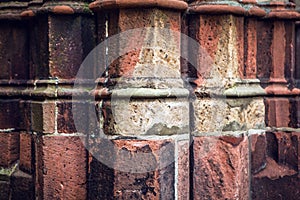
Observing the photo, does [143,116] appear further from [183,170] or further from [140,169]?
[183,170]

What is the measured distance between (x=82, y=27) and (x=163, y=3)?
58cm

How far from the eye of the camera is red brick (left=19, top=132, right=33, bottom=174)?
118 inches

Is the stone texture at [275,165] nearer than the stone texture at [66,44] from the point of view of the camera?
No

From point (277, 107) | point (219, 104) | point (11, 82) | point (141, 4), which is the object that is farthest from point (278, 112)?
point (11, 82)

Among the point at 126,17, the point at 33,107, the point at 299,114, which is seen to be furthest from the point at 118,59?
the point at 299,114

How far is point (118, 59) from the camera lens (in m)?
2.58

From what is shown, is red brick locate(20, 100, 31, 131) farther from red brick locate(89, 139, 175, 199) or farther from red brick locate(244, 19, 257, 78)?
red brick locate(244, 19, 257, 78)

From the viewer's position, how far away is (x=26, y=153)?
3.02 metres

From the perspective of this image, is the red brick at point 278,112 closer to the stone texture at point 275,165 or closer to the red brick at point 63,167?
the stone texture at point 275,165

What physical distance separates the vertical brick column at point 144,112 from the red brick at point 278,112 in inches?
26.3

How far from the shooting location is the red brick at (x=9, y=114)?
121 inches

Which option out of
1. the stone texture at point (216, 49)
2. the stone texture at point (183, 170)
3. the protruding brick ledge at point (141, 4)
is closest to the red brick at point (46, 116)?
the protruding brick ledge at point (141, 4)

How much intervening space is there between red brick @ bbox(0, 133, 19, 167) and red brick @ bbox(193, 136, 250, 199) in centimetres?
122

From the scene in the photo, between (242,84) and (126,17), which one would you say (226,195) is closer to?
(242,84)
